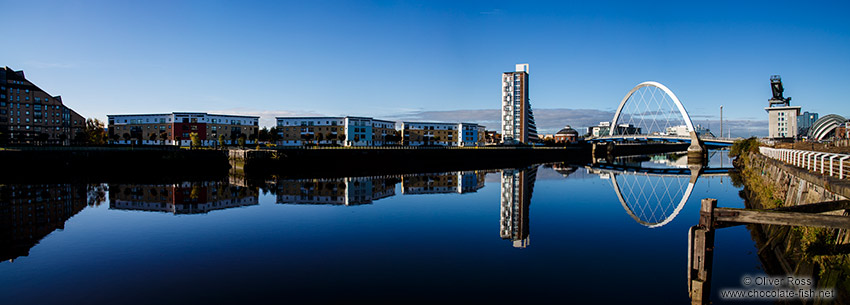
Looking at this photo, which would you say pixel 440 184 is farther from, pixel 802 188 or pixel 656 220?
pixel 802 188

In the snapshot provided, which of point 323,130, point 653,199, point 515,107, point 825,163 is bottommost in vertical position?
point 653,199

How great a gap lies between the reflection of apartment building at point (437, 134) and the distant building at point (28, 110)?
7304cm

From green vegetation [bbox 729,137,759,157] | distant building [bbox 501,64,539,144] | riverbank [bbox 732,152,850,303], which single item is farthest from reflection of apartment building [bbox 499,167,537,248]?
distant building [bbox 501,64,539,144]

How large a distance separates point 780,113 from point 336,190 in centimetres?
11020

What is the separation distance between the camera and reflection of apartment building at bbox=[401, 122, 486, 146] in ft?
428

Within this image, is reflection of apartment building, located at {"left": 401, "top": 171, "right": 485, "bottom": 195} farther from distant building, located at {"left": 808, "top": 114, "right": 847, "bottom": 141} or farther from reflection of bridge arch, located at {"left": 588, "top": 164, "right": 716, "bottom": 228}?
distant building, located at {"left": 808, "top": 114, "right": 847, "bottom": 141}

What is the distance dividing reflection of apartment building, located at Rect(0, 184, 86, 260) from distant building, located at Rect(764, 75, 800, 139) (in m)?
123

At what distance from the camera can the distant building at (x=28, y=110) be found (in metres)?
89.8

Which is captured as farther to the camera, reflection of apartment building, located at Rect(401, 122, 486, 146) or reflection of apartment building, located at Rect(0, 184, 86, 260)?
reflection of apartment building, located at Rect(401, 122, 486, 146)

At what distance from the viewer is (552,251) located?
1652cm

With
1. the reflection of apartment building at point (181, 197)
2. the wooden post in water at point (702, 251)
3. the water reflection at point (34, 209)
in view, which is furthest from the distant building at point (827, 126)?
the water reflection at point (34, 209)

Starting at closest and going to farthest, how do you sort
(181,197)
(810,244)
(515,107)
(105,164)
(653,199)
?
(810,244) < (181,197) < (653,199) < (105,164) < (515,107)

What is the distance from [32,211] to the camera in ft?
79.5

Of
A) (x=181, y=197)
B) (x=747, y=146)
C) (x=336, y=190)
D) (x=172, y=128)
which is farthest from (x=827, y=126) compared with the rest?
(x=172, y=128)
